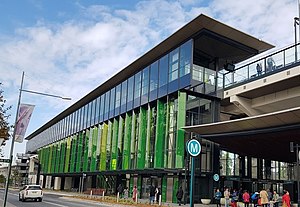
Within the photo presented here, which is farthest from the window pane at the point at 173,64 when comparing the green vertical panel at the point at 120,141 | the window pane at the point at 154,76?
the green vertical panel at the point at 120,141

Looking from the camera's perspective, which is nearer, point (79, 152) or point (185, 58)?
point (185, 58)

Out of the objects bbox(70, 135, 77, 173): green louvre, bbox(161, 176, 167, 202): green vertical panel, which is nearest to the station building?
bbox(161, 176, 167, 202): green vertical panel

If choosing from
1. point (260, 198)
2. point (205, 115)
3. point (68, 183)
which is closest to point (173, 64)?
point (205, 115)

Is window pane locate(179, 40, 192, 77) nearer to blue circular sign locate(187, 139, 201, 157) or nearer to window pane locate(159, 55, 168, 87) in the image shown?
window pane locate(159, 55, 168, 87)

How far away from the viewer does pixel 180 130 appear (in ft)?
114

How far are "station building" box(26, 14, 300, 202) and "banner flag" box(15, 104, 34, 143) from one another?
11546 mm

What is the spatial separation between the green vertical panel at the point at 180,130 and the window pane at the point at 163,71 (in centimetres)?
372

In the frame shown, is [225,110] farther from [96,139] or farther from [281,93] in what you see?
[96,139]

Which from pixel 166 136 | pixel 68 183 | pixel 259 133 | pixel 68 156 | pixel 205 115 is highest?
pixel 205 115

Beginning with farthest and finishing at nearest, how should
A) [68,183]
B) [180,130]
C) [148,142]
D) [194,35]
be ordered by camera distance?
[68,183]
[148,142]
[194,35]
[180,130]

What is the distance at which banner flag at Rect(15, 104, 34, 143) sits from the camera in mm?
16042

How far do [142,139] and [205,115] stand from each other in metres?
8.64

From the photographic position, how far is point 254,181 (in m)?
41.0

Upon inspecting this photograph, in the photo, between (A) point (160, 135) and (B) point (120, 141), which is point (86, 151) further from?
(A) point (160, 135)
